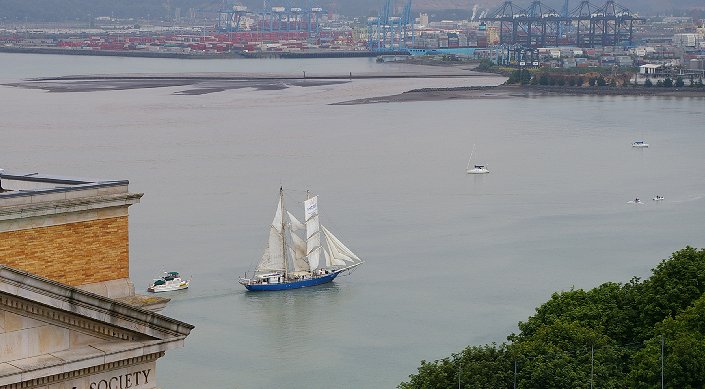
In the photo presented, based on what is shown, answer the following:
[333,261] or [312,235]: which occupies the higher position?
[312,235]

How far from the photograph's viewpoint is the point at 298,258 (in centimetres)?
3650

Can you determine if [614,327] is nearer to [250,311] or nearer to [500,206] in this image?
[250,311]

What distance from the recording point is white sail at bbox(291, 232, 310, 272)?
3638 cm

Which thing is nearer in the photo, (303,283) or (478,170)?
(303,283)

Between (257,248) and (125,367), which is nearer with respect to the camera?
(125,367)

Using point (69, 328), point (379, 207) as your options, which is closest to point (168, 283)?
point (379, 207)

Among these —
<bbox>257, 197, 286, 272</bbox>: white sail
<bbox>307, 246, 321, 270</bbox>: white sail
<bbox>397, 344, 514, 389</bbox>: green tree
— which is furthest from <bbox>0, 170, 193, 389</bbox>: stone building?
<bbox>307, 246, 321, 270</bbox>: white sail

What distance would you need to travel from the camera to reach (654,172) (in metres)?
54.9

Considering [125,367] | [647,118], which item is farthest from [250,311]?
[647,118]

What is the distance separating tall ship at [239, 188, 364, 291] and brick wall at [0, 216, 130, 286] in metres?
24.7

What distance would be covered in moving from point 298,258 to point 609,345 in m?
17.0

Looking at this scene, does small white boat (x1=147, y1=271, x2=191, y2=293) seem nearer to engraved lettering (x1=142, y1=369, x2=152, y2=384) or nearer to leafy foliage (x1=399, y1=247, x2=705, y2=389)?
leafy foliage (x1=399, y1=247, x2=705, y2=389)

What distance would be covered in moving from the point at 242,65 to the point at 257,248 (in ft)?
365

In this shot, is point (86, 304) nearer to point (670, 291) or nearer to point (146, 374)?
point (146, 374)
